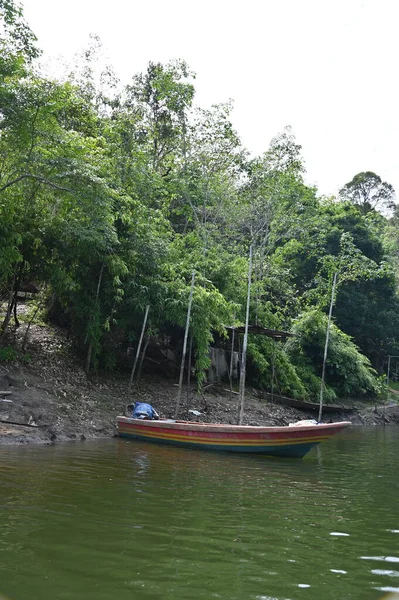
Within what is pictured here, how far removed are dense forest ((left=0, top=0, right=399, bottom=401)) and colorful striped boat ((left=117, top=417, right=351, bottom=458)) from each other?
3508mm

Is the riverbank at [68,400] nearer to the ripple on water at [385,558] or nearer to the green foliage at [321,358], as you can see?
the green foliage at [321,358]

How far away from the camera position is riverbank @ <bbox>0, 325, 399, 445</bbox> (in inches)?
437

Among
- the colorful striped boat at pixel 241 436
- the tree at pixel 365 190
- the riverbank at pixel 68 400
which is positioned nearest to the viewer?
the colorful striped boat at pixel 241 436

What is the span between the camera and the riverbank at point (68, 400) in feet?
36.4

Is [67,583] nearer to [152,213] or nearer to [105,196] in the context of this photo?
[105,196]

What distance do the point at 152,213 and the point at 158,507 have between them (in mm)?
12316

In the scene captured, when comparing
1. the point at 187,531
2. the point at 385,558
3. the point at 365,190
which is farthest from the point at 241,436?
the point at 365,190

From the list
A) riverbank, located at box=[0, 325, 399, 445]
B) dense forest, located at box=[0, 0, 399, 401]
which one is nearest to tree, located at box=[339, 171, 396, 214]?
dense forest, located at box=[0, 0, 399, 401]

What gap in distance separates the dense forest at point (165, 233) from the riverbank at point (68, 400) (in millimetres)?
714

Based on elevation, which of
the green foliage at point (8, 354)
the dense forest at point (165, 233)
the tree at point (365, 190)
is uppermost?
the tree at point (365, 190)

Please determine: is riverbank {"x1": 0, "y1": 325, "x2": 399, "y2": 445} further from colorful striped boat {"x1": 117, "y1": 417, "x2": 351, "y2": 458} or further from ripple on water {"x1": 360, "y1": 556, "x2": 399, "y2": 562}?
ripple on water {"x1": 360, "y1": 556, "x2": 399, "y2": 562}

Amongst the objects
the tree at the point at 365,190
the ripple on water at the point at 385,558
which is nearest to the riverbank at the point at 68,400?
the ripple on water at the point at 385,558

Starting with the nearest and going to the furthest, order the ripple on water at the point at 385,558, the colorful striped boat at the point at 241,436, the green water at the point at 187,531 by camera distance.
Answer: the green water at the point at 187,531
the ripple on water at the point at 385,558
the colorful striped boat at the point at 241,436

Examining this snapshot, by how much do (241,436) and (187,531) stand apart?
19.3 ft
